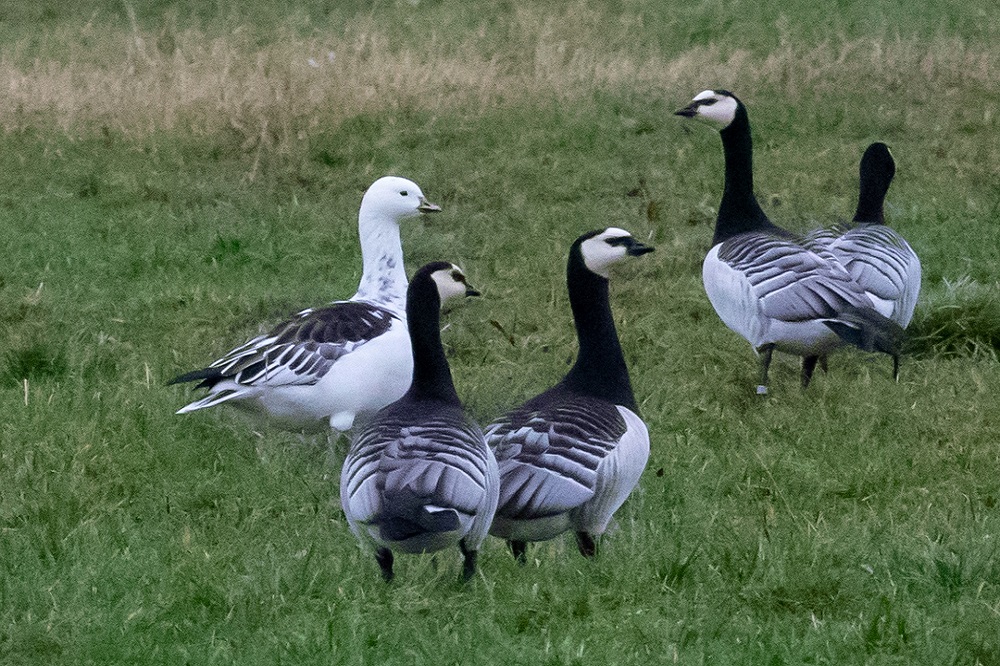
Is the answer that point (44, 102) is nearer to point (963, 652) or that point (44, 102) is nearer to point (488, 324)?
point (488, 324)

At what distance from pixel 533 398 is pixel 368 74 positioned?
8610 mm

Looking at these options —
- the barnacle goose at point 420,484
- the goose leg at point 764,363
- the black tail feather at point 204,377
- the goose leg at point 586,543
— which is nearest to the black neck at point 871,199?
the goose leg at point 764,363

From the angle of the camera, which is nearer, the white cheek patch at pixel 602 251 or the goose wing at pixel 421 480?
the goose wing at pixel 421 480

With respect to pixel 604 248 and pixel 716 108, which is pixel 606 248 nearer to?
pixel 604 248

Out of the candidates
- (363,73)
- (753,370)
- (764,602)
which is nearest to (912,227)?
(753,370)

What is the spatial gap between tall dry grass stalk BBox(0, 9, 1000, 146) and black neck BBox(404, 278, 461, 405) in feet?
24.6

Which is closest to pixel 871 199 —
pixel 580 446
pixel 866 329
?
pixel 866 329

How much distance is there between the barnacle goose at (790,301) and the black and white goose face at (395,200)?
1844mm

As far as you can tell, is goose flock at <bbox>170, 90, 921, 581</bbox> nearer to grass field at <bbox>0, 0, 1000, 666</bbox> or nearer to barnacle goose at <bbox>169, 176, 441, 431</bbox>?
barnacle goose at <bbox>169, 176, 441, 431</bbox>

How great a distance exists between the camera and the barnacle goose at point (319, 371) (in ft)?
22.0

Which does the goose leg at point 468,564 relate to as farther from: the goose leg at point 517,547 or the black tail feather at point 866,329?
the black tail feather at point 866,329

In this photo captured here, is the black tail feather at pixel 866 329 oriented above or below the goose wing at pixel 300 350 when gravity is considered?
below

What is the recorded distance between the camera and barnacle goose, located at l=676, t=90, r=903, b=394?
766 centimetres

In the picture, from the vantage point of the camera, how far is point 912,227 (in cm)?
1123
